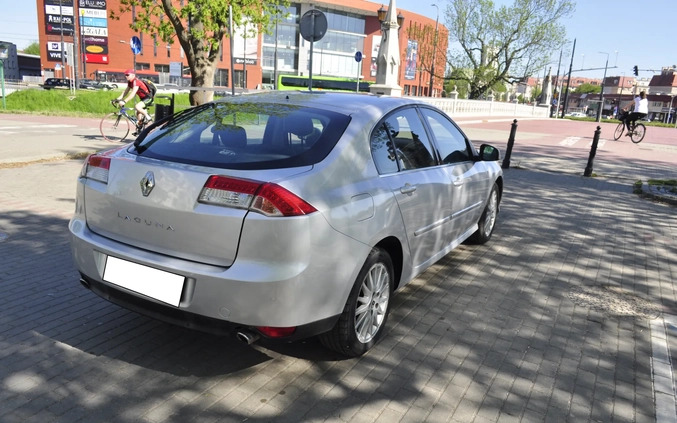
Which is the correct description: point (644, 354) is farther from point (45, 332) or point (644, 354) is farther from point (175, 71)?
point (175, 71)

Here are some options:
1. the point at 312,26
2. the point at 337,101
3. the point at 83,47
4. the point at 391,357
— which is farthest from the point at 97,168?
the point at 83,47

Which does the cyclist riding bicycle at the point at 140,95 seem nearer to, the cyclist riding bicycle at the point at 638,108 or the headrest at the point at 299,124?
the headrest at the point at 299,124

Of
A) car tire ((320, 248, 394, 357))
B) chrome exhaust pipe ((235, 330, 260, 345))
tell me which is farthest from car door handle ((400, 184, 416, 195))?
chrome exhaust pipe ((235, 330, 260, 345))

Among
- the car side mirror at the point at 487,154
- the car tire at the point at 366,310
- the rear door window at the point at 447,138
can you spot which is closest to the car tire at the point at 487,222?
the car side mirror at the point at 487,154

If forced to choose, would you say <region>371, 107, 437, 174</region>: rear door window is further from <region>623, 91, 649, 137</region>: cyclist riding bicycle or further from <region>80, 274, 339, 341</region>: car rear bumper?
<region>623, 91, 649, 137</region>: cyclist riding bicycle

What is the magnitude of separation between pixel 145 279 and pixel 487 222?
4.06m

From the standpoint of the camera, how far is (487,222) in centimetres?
580

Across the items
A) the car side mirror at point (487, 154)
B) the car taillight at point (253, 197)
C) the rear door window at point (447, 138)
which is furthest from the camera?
the car side mirror at point (487, 154)

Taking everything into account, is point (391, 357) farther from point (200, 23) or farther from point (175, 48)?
point (175, 48)

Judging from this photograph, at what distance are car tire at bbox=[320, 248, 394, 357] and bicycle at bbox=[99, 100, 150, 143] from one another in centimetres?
1089

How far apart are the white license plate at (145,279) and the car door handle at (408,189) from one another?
Answer: 153 cm

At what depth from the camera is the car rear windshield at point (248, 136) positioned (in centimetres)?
289

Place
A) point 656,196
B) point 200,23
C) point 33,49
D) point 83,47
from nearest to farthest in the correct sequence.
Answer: point 656,196, point 200,23, point 83,47, point 33,49

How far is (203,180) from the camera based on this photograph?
2.66 m
